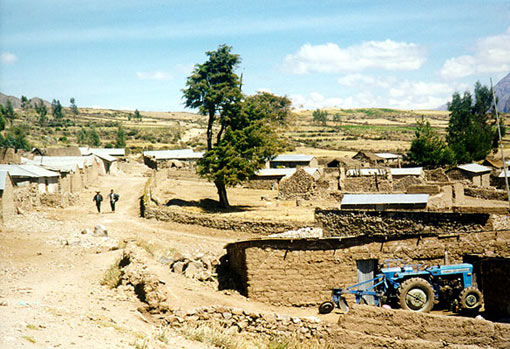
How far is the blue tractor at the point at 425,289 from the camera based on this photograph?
13.2 meters

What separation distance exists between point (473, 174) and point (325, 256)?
40.9 m

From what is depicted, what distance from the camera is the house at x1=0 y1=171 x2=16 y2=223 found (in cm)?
2419

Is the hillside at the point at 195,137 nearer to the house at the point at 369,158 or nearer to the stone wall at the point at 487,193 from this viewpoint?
the house at the point at 369,158

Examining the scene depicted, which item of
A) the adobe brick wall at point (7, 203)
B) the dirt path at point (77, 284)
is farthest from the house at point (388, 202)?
the adobe brick wall at point (7, 203)

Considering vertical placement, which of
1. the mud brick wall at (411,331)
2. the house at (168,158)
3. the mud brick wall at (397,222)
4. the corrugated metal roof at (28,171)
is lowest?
the mud brick wall at (411,331)

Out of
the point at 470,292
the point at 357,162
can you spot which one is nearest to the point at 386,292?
the point at 470,292

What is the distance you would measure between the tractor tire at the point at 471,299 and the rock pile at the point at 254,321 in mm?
3765

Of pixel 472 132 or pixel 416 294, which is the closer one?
pixel 416 294

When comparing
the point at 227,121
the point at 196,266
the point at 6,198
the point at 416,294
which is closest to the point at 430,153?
the point at 227,121

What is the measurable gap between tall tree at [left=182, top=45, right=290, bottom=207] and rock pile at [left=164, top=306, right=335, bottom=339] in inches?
912

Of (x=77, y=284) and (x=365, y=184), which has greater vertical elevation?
(x=365, y=184)

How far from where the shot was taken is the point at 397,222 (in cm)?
2161

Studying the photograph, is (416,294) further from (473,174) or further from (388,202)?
(473,174)

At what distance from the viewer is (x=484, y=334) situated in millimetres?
10727
